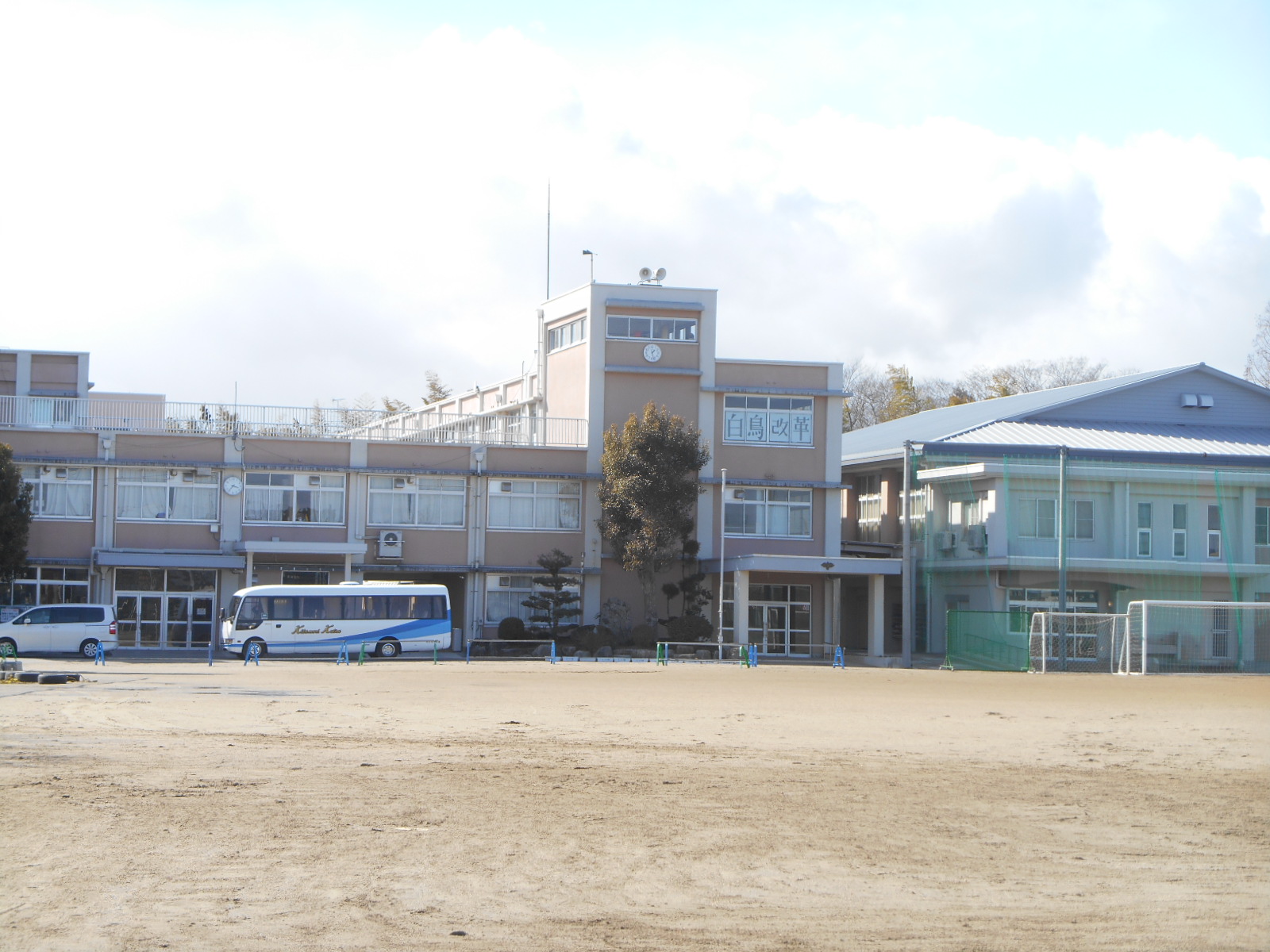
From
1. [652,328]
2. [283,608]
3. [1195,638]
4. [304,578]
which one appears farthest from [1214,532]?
[283,608]

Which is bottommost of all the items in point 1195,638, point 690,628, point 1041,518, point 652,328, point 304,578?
point 690,628

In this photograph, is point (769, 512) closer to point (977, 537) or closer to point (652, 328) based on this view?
point (977, 537)

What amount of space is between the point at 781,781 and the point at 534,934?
5943mm

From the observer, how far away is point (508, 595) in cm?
4519

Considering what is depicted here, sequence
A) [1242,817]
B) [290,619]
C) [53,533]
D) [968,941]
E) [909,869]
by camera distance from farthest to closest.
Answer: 1. [53,533]
2. [290,619]
3. [1242,817]
4. [909,869]
5. [968,941]

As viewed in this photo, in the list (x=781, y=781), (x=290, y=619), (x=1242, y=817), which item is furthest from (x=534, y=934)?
(x=290, y=619)

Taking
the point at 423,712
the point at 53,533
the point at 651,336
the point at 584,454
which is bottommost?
the point at 423,712

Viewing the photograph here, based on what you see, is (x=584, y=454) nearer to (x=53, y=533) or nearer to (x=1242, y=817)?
(x=53, y=533)

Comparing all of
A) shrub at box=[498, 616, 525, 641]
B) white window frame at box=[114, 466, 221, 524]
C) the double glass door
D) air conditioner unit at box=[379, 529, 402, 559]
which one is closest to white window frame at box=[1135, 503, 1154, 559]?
shrub at box=[498, 616, 525, 641]

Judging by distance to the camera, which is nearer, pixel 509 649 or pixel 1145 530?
pixel 509 649

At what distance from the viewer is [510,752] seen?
15789mm

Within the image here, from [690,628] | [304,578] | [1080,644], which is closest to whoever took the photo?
[1080,644]

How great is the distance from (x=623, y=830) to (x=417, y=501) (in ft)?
114

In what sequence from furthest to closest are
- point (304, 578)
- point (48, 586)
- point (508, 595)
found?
point (508, 595) < point (304, 578) < point (48, 586)
